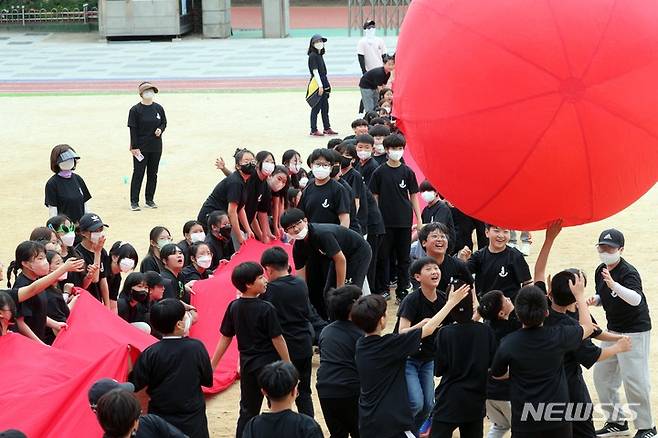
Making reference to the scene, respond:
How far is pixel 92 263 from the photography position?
8766 millimetres

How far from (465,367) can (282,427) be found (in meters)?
1.41

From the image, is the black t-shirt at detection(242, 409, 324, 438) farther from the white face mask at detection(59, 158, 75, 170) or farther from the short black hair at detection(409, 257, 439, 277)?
the white face mask at detection(59, 158, 75, 170)

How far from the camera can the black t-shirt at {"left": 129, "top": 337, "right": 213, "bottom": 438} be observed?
6371 mm

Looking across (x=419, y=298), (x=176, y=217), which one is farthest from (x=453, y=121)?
(x=176, y=217)

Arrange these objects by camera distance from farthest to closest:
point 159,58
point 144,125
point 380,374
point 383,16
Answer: point 383,16, point 159,58, point 144,125, point 380,374

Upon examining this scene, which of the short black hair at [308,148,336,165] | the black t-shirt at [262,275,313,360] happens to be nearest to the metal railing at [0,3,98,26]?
the short black hair at [308,148,336,165]

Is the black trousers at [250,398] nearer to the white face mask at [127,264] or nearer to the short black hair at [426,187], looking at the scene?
the white face mask at [127,264]

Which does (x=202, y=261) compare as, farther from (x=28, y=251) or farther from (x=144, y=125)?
(x=144, y=125)

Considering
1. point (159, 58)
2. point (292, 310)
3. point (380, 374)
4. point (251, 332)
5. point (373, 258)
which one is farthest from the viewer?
point (159, 58)

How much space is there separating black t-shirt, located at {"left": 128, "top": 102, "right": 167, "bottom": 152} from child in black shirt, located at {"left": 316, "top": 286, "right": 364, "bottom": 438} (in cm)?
802

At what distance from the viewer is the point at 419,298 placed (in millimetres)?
7031

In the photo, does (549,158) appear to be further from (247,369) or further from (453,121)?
(247,369)

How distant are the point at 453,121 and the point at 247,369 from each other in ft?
7.62

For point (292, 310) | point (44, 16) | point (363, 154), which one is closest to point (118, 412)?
point (292, 310)
